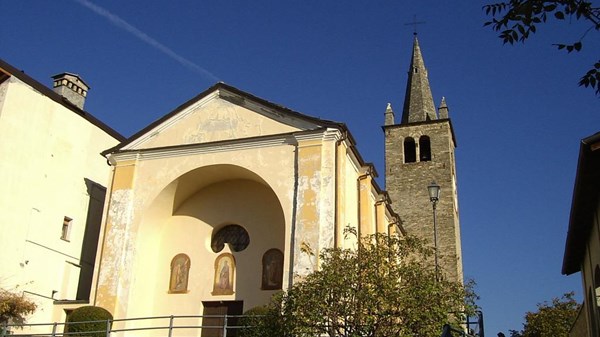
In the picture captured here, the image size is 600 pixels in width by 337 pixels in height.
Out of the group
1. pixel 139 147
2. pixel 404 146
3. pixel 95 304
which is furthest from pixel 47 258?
pixel 404 146

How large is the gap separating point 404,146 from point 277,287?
20.7 meters

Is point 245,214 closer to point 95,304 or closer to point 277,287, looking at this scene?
point 277,287

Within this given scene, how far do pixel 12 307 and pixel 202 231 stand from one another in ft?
20.2

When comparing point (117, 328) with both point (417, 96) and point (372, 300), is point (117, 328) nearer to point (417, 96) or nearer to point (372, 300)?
point (372, 300)

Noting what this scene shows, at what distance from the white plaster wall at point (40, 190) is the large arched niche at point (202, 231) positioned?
376cm

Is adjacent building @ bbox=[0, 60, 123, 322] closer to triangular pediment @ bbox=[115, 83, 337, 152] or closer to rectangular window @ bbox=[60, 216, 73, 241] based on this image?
rectangular window @ bbox=[60, 216, 73, 241]

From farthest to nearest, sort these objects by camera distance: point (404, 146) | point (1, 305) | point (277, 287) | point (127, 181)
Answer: point (404, 146) → point (127, 181) → point (277, 287) → point (1, 305)

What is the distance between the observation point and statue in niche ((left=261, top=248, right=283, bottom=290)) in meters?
18.8

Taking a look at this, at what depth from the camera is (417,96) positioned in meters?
40.3

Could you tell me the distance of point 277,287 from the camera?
61.6 feet

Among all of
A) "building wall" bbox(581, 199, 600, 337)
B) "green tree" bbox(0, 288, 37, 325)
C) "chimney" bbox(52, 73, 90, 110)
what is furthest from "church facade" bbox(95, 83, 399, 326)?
"building wall" bbox(581, 199, 600, 337)

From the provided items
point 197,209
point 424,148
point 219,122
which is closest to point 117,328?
point 197,209

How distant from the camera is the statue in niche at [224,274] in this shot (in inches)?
770

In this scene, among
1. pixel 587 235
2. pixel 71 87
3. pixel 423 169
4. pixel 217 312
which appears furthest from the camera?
pixel 423 169
